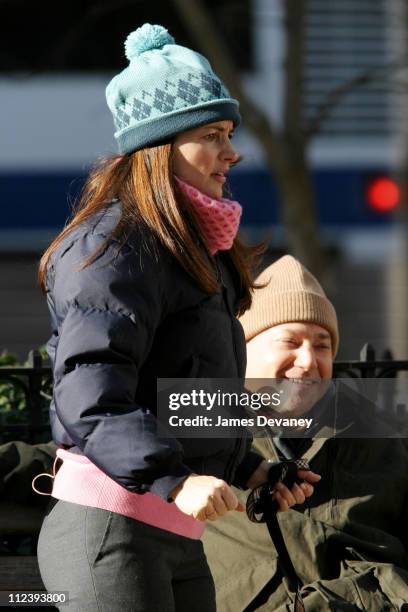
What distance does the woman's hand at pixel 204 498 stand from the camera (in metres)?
2.27

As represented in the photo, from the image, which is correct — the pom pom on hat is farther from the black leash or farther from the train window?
the train window

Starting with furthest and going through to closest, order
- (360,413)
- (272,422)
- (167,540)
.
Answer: (360,413)
(272,422)
(167,540)

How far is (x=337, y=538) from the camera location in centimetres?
325

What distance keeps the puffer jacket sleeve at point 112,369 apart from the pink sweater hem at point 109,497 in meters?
0.08

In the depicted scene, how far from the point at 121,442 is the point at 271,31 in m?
7.76

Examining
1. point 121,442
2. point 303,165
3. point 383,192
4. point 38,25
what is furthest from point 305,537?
point 38,25

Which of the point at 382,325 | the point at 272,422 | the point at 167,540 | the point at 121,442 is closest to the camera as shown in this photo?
the point at 121,442

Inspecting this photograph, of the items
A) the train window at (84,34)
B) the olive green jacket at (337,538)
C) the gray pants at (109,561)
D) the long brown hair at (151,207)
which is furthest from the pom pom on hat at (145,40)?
the train window at (84,34)

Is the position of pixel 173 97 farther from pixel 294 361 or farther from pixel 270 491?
pixel 294 361

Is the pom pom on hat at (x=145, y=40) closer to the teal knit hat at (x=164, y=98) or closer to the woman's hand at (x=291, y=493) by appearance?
the teal knit hat at (x=164, y=98)

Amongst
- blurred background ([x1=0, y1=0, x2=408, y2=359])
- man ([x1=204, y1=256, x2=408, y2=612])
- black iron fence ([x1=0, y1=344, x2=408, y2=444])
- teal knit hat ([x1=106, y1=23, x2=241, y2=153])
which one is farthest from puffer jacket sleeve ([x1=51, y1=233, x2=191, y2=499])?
blurred background ([x1=0, y1=0, x2=408, y2=359])

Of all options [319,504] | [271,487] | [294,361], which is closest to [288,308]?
[294,361]

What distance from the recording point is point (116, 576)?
242 centimetres

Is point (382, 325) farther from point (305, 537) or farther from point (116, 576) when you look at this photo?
point (116, 576)
